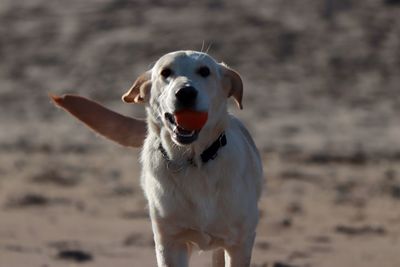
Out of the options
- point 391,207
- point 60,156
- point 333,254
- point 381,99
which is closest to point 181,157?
point 333,254

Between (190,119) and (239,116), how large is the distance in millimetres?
11605

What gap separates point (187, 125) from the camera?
750 centimetres

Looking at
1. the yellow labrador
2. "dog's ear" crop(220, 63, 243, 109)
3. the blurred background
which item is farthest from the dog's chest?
the blurred background

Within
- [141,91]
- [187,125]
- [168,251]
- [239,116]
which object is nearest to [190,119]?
[187,125]

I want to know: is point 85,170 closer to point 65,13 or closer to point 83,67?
point 83,67

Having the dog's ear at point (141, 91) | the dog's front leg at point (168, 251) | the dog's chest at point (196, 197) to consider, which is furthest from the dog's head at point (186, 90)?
the dog's front leg at point (168, 251)

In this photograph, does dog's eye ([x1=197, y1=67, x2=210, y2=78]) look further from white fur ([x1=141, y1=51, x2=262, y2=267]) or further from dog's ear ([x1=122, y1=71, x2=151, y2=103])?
dog's ear ([x1=122, y1=71, x2=151, y2=103])

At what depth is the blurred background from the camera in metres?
12.4

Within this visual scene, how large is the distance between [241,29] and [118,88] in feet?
9.03

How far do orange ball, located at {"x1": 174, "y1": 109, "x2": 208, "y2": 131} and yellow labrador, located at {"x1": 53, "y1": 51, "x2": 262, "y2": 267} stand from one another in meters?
0.07

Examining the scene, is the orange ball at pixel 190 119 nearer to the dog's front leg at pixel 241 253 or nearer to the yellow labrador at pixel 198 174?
the yellow labrador at pixel 198 174

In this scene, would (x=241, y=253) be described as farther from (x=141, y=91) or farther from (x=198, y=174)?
(x=141, y=91)

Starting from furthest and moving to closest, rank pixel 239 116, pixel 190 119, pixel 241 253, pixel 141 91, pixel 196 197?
pixel 239 116 < pixel 141 91 < pixel 241 253 < pixel 196 197 < pixel 190 119

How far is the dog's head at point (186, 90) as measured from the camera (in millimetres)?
7477
